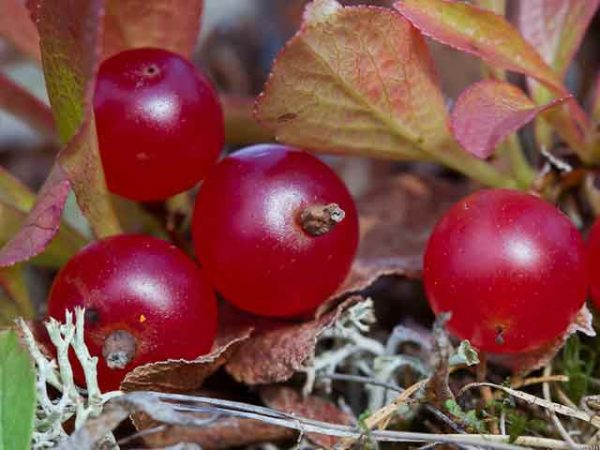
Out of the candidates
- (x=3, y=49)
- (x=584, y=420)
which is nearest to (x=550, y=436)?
(x=584, y=420)

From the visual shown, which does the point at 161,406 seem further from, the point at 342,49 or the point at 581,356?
the point at 581,356

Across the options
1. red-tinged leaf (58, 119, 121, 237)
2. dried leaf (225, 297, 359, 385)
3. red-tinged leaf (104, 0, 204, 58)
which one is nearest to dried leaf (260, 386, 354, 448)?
dried leaf (225, 297, 359, 385)

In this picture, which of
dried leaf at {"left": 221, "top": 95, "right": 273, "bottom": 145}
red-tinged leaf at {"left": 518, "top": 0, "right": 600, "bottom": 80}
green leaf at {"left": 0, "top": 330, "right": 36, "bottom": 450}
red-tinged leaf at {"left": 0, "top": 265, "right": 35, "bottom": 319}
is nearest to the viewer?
green leaf at {"left": 0, "top": 330, "right": 36, "bottom": 450}

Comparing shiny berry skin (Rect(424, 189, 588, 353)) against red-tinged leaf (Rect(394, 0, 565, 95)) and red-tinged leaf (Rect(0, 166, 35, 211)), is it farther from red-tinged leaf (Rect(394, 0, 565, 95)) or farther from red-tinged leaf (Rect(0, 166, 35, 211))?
red-tinged leaf (Rect(0, 166, 35, 211))

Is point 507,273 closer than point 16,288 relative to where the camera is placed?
Yes

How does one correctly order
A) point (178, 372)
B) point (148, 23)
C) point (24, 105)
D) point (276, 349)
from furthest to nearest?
point (24, 105), point (148, 23), point (276, 349), point (178, 372)

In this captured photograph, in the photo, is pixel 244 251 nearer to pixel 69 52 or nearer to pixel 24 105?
pixel 69 52

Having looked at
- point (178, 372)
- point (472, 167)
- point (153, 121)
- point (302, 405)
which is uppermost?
point (153, 121)

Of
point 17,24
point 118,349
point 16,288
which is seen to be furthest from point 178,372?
point 17,24
